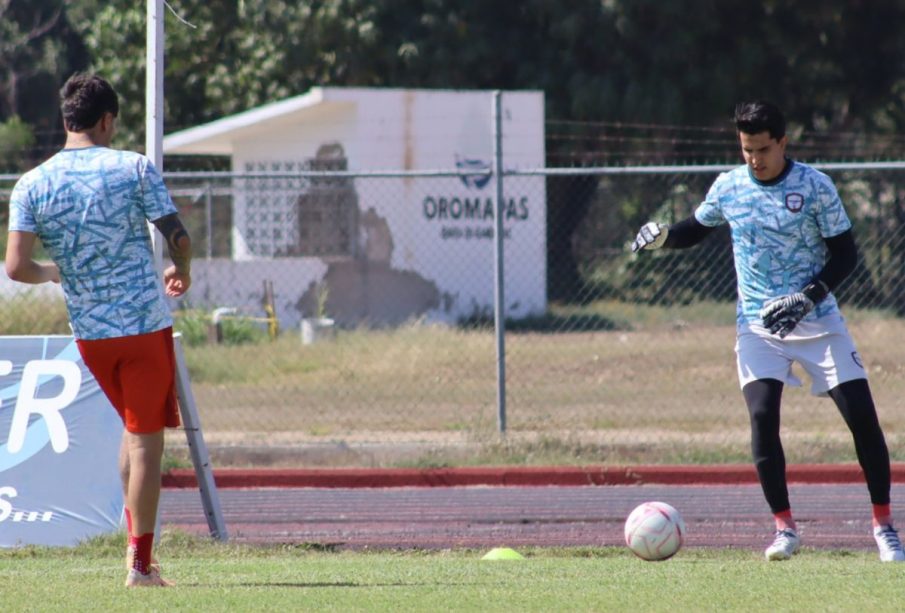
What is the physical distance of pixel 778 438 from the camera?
6293mm

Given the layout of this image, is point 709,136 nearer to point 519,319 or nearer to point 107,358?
point 519,319

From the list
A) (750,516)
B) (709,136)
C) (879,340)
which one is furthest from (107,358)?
(709,136)

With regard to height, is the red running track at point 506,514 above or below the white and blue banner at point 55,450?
below

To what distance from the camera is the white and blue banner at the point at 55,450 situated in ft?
23.6

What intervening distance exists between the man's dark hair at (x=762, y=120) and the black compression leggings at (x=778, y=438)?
1.11 metres

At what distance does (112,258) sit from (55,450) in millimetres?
2236

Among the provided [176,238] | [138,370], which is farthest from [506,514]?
[176,238]

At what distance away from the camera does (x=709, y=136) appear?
91.4 feet

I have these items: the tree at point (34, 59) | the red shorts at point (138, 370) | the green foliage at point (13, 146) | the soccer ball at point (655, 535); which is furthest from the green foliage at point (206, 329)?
the tree at point (34, 59)

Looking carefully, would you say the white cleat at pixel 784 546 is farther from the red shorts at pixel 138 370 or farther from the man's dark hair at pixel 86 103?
the man's dark hair at pixel 86 103

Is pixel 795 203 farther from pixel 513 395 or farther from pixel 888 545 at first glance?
pixel 513 395

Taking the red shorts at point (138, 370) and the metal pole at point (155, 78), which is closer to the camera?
the red shorts at point (138, 370)

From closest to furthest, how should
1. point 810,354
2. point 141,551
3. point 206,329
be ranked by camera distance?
1. point 141,551
2. point 810,354
3. point 206,329

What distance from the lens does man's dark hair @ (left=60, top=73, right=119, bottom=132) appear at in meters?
5.41
